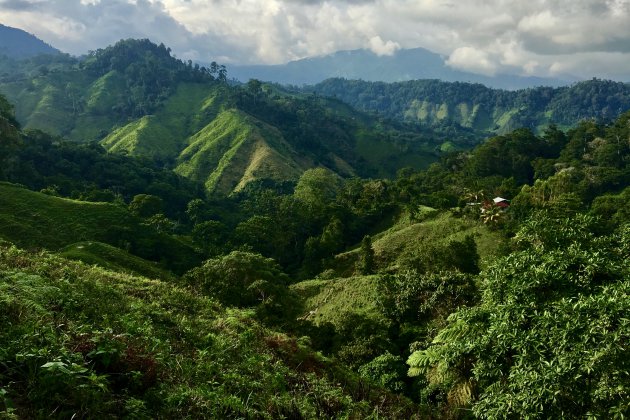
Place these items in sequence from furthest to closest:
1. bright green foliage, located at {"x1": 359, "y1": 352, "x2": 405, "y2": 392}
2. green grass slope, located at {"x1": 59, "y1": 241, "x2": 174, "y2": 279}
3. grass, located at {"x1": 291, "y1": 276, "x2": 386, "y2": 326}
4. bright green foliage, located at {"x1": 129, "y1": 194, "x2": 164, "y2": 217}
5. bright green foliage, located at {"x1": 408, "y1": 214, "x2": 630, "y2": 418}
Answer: bright green foliage, located at {"x1": 129, "y1": 194, "x2": 164, "y2": 217}, grass, located at {"x1": 291, "y1": 276, "x2": 386, "y2": 326}, green grass slope, located at {"x1": 59, "y1": 241, "x2": 174, "y2": 279}, bright green foliage, located at {"x1": 359, "y1": 352, "x2": 405, "y2": 392}, bright green foliage, located at {"x1": 408, "y1": 214, "x2": 630, "y2": 418}

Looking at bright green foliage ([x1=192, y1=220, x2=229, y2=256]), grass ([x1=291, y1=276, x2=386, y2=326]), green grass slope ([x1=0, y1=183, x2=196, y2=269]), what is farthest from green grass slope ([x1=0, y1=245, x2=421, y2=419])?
bright green foliage ([x1=192, y1=220, x2=229, y2=256])

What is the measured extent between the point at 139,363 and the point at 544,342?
1117 centimetres

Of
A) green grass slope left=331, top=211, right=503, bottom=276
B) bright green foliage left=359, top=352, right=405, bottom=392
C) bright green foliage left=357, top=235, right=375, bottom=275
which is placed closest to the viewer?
bright green foliage left=359, top=352, right=405, bottom=392

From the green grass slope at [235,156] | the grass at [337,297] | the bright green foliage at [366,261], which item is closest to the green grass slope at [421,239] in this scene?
the bright green foliage at [366,261]

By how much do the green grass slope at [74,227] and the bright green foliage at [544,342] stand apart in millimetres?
44797

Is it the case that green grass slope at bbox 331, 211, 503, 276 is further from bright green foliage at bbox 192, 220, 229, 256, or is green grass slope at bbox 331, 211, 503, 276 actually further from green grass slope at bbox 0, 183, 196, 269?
green grass slope at bbox 0, 183, 196, 269

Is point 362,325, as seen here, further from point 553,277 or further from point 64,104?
point 64,104

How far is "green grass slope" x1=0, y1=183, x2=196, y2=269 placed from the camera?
4800cm

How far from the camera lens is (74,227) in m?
54.2

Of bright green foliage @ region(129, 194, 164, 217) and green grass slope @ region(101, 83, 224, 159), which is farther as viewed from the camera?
green grass slope @ region(101, 83, 224, 159)

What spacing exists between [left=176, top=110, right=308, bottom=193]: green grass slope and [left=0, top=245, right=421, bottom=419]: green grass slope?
119467 mm

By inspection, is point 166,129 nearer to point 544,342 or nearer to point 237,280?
point 237,280

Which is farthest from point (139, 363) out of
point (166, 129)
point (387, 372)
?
point (166, 129)

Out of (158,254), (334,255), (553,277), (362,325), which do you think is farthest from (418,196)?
(553,277)
